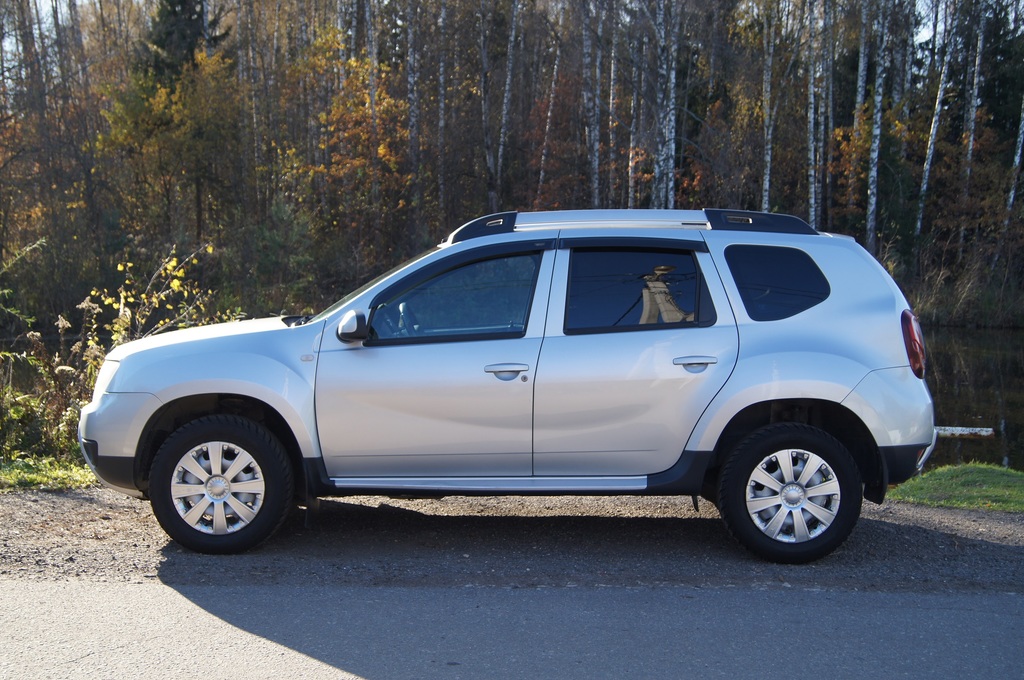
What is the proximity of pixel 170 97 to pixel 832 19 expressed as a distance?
2313cm

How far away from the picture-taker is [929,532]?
6621mm

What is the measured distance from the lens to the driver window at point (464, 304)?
6.04 m

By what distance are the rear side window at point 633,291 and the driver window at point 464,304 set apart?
0.96 ft

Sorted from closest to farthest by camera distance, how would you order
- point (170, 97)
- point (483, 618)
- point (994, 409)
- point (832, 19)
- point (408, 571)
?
point (483, 618), point (408, 571), point (994, 409), point (832, 19), point (170, 97)

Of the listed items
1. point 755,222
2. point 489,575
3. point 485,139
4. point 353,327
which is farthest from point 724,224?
point 485,139

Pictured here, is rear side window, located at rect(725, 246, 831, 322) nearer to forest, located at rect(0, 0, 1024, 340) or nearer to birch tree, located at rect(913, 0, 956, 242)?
forest, located at rect(0, 0, 1024, 340)

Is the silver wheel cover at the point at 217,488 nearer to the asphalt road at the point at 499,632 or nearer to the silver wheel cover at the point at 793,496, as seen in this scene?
the asphalt road at the point at 499,632

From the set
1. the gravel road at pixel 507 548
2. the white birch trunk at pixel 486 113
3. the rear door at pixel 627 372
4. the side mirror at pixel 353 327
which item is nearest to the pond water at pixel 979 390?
the gravel road at pixel 507 548

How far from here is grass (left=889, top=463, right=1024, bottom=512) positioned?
7848mm

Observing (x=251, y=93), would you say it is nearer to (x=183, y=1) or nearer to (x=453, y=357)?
(x=183, y=1)

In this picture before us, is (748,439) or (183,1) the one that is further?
(183,1)

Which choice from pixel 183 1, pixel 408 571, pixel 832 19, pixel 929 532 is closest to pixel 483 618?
pixel 408 571

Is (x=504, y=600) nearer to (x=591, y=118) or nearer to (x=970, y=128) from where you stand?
(x=591, y=118)

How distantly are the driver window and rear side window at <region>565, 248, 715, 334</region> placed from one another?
29 centimetres
